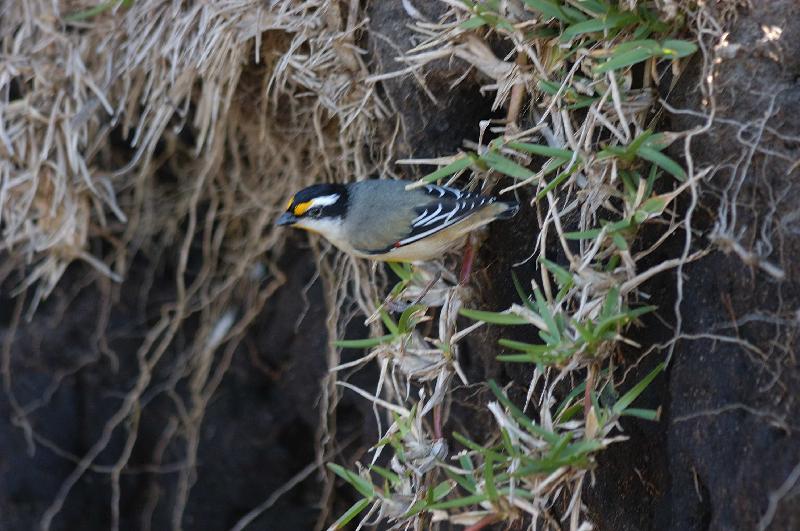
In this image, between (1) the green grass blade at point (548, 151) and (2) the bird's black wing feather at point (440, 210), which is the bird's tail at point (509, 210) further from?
(1) the green grass blade at point (548, 151)

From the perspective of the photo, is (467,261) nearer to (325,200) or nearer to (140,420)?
(325,200)

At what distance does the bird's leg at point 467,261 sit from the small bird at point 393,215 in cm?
4

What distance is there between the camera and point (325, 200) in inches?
137

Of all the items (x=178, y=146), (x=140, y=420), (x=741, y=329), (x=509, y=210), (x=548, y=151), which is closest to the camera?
(x=741, y=329)

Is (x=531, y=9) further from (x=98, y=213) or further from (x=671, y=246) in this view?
(x=98, y=213)

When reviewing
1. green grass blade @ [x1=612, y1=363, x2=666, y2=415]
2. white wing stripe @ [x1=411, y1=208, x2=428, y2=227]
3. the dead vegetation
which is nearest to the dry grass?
the dead vegetation

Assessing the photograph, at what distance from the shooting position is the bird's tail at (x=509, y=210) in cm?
313

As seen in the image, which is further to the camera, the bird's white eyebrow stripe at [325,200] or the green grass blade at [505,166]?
the bird's white eyebrow stripe at [325,200]

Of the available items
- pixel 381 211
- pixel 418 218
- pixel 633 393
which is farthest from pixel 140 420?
pixel 633 393

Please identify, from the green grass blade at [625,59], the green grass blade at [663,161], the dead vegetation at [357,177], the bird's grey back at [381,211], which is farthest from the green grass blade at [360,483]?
the green grass blade at [625,59]

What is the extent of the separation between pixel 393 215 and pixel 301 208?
1.11ft

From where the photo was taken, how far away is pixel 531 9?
3.02 m

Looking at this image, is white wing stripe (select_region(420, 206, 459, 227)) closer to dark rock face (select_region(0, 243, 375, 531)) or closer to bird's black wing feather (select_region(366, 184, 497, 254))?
bird's black wing feather (select_region(366, 184, 497, 254))

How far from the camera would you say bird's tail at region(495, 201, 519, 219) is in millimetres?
3129
